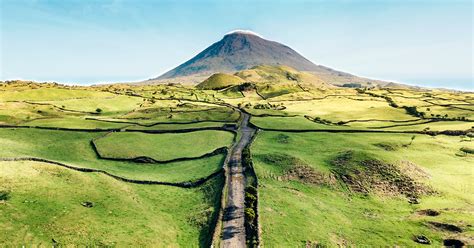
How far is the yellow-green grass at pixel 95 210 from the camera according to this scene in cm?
3762

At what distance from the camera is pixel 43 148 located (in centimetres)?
Answer: 7344

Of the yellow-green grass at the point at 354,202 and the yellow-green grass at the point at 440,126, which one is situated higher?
the yellow-green grass at the point at 440,126

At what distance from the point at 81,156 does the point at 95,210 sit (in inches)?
1190

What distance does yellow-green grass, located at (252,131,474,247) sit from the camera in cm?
4353

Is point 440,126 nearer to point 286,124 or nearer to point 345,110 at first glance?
point 345,110

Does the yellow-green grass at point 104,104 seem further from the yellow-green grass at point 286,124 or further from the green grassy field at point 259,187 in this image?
the yellow-green grass at point 286,124

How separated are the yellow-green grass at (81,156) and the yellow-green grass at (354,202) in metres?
11.4

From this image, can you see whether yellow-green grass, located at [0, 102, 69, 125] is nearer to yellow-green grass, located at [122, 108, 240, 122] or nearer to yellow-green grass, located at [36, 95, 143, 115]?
yellow-green grass, located at [36, 95, 143, 115]

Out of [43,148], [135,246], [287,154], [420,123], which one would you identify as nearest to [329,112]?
[420,123]

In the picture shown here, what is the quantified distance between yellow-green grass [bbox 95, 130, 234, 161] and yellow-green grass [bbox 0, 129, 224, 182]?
3.63 metres

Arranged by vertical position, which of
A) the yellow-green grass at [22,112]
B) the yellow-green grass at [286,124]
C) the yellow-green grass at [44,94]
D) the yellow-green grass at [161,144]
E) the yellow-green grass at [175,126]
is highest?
the yellow-green grass at [44,94]

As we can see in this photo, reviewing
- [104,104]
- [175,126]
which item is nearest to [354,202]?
[175,126]

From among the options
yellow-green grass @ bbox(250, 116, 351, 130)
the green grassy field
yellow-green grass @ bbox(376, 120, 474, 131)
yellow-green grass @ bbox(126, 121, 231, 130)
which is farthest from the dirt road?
yellow-green grass @ bbox(376, 120, 474, 131)

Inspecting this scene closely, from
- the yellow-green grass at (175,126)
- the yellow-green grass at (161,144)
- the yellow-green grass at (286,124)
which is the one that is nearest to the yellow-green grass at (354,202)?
the yellow-green grass at (161,144)
